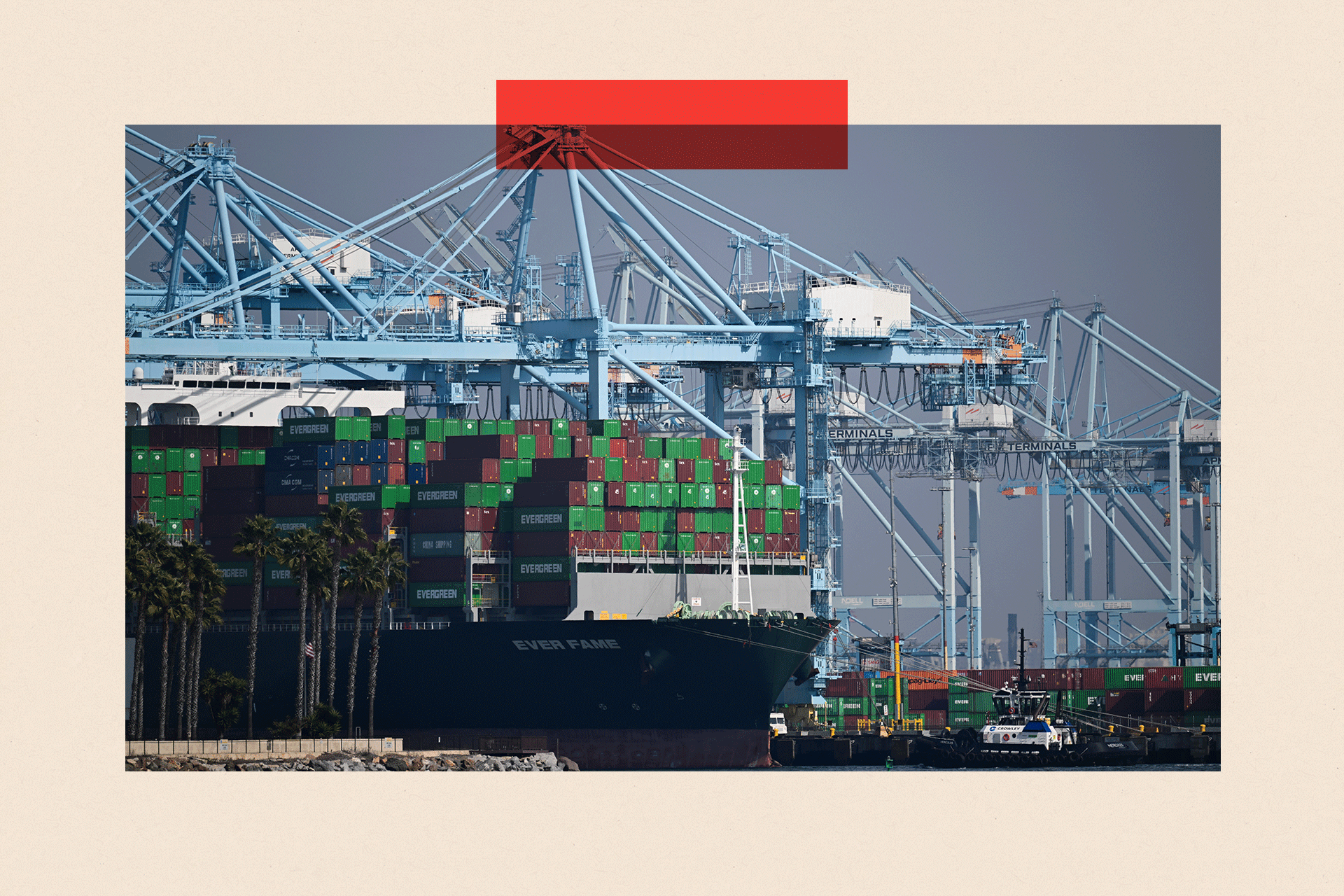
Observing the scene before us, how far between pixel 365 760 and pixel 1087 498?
5709 cm

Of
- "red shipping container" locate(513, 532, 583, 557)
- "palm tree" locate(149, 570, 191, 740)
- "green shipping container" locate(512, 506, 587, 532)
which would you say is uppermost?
"green shipping container" locate(512, 506, 587, 532)

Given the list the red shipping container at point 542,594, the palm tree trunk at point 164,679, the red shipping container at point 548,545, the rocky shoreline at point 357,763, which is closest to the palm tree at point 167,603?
the palm tree trunk at point 164,679

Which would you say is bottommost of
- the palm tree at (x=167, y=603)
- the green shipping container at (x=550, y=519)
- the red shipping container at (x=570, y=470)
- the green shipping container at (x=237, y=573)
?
the palm tree at (x=167, y=603)

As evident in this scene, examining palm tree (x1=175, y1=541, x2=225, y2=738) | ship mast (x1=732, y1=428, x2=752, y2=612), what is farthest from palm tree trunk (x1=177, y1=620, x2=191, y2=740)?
ship mast (x1=732, y1=428, x2=752, y2=612)

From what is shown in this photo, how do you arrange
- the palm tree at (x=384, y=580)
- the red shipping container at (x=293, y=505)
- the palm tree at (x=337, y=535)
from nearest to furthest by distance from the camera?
1. the palm tree at (x=384, y=580)
2. the palm tree at (x=337, y=535)
3. the red shipping container at (x=293, y=505)

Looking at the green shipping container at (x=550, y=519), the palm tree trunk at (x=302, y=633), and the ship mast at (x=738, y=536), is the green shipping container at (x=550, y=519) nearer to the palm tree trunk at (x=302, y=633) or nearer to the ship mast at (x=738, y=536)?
the ship mast at (x=738, y=536)

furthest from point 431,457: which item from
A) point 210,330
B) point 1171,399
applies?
point 1171,399

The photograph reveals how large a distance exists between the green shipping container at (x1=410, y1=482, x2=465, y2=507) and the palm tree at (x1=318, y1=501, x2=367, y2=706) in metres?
1.83

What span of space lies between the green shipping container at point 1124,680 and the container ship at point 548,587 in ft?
48.6

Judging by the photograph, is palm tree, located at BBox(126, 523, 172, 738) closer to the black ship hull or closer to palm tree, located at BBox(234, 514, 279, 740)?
palm tree, located at BBox(234, 514, 279, 740)

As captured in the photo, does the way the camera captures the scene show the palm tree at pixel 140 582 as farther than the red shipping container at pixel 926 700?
No

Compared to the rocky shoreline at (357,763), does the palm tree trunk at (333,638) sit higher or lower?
higher

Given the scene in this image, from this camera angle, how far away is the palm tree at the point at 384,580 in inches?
2259

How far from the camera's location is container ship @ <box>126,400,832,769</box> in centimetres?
5878
